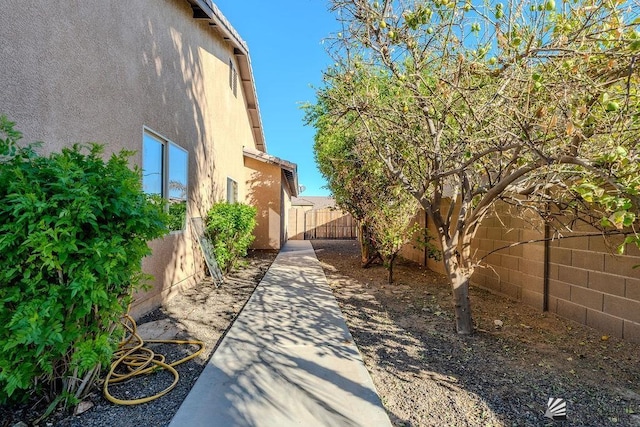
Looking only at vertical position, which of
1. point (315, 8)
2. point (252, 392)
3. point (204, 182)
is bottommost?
point (252, 392)

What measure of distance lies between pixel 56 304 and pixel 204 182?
6.08 meters

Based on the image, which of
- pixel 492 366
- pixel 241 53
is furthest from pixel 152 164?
pixel 241 53

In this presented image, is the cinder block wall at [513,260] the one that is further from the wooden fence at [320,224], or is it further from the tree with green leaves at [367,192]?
the wooden fence at [320,224]

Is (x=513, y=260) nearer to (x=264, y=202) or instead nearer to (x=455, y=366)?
(x=455, y=366)

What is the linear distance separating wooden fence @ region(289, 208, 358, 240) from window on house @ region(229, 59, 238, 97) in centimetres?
1105

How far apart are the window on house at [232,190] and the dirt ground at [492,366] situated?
629cm

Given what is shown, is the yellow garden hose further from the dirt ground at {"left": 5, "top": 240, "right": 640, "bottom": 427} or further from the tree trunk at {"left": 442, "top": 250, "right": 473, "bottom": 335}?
the tree trunk at {"left": 442, "top": 250, "right": 473, "bottom": 335}

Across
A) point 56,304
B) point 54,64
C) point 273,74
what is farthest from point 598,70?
point 273,74

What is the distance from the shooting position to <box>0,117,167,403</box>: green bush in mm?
2180

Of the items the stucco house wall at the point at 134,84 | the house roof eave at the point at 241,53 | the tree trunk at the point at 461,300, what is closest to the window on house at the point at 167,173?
the stucco house wall at the point at 134,84

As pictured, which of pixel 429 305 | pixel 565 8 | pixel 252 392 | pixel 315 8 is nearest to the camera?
pixel 252 392

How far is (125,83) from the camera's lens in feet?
15.0

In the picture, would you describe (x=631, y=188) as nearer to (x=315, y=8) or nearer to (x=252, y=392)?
(x=252, y=392)

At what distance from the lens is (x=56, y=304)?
7.45ft
